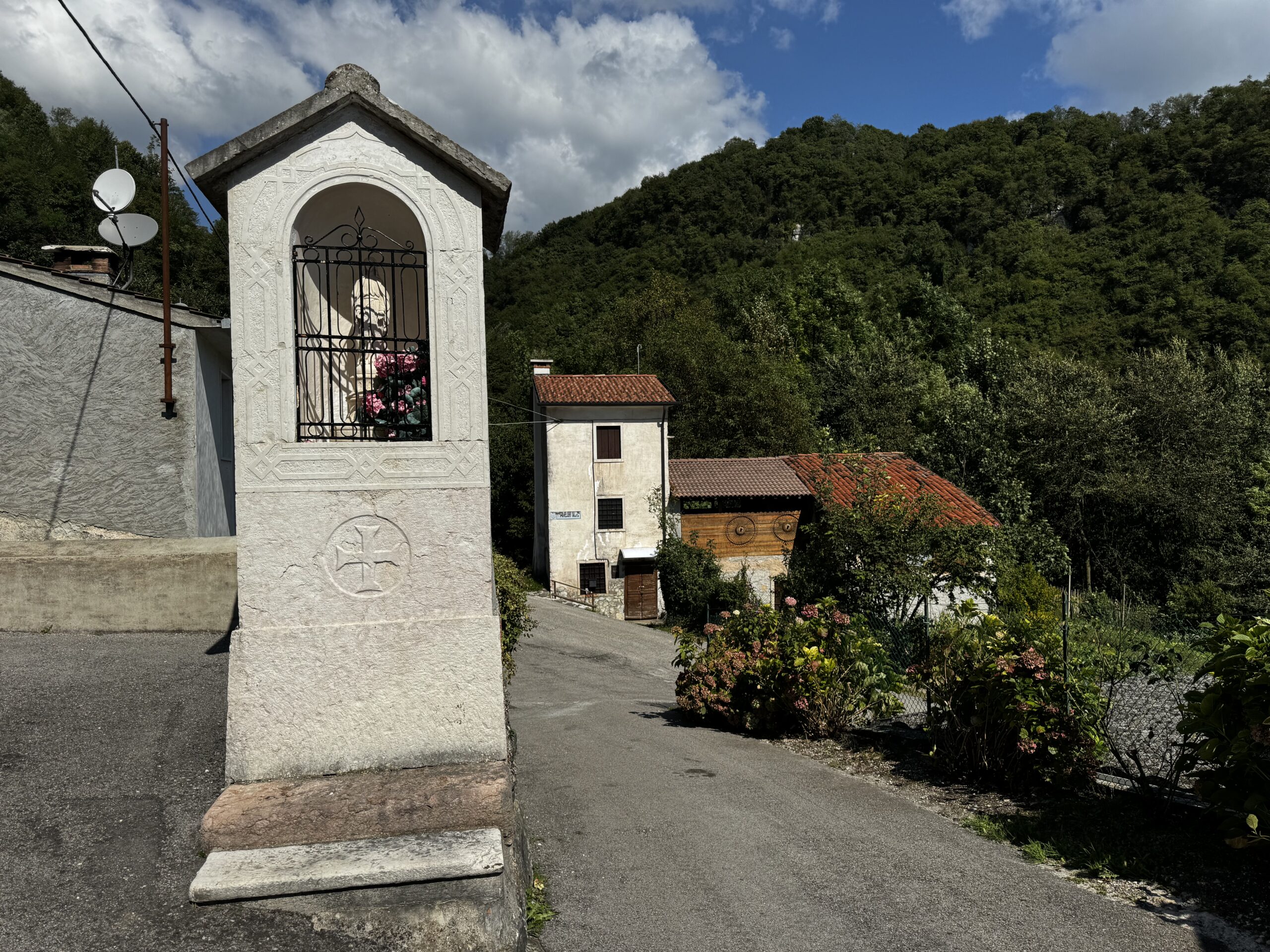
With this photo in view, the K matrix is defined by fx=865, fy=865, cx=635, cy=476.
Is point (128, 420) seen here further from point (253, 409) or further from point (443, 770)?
point (443, 770)

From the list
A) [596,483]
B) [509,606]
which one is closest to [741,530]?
[596,483]

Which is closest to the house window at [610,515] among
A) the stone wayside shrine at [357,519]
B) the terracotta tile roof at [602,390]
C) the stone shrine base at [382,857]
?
the terracotta tile roof at [602,390]

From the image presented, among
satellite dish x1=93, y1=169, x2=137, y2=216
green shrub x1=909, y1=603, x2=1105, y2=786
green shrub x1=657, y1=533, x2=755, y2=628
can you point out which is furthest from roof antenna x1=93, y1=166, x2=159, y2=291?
green shrub x1=657, y1=533, x2=755, y2=628

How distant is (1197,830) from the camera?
4.88m

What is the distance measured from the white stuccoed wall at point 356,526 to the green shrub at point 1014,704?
350 centimetres

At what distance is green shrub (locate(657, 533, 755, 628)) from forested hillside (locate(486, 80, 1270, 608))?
5.62m

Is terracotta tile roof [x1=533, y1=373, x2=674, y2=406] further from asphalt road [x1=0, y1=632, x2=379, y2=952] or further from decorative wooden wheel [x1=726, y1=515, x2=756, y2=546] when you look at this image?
asphalt road [x1=0, y1=632, x2=379, y2=952]

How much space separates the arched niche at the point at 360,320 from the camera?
4637 millimetres

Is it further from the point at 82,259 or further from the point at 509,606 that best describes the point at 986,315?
the point at 509,606

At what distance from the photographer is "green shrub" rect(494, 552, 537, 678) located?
7.30 metres

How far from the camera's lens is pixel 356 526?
434cm

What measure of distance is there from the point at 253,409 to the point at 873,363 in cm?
3568

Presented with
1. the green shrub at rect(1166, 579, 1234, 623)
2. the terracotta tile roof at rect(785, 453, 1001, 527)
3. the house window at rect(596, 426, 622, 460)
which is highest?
the house window at rect(596, 426, 622, 460)

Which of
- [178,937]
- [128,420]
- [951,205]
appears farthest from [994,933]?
[951,205]
